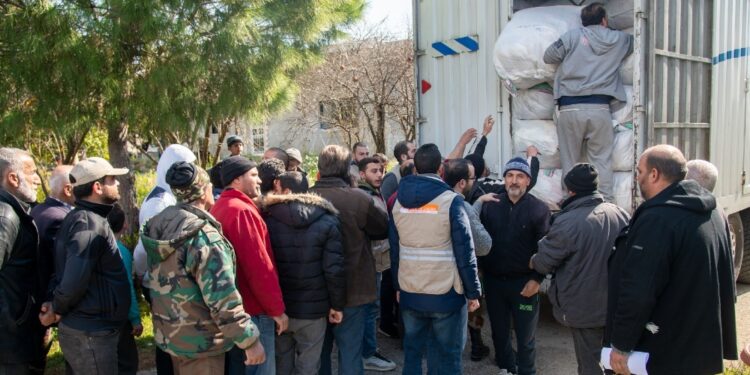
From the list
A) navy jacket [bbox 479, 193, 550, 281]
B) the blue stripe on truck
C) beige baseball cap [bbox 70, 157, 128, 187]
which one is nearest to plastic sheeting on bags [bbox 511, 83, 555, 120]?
navy jacket [bbox 479, 193, 550, 281]

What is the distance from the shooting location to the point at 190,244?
260cm

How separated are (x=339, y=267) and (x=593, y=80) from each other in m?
2.49

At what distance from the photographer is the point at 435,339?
11.8 feet

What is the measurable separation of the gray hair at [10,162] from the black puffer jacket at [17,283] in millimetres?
134

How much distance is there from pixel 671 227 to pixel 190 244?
2.03m

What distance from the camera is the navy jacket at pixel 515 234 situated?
3775 mm

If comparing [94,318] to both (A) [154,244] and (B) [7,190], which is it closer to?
(A) [154,244]

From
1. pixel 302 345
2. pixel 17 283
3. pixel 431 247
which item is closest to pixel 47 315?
pixel 17 283

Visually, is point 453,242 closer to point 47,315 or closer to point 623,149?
point 623,149

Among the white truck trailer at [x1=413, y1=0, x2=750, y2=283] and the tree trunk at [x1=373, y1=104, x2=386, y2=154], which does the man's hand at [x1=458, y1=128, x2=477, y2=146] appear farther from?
the tree trunk at [x1=373, y1=104, x2=386, y2=154]

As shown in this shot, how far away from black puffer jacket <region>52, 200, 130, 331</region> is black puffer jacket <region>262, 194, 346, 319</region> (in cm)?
80

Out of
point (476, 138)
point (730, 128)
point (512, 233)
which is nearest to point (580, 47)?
Answer: point (476, 138)

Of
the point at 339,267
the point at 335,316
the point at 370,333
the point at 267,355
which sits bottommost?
the point at 370,333

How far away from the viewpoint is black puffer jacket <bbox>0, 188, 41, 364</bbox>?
289 centimetres
